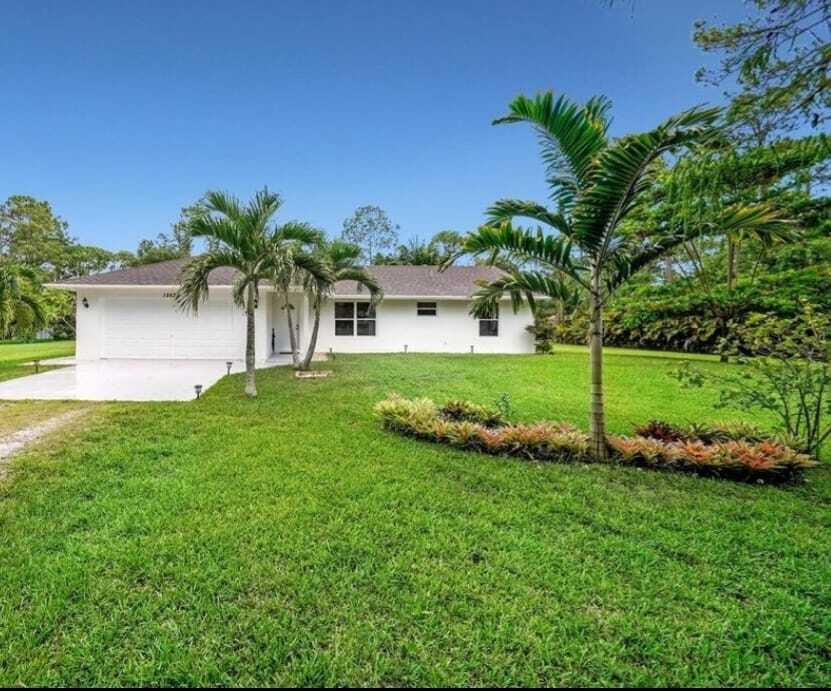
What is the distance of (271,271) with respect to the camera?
885 centimetres

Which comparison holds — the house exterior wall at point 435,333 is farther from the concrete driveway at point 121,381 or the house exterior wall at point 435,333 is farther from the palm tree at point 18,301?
the palm tree at point 18,301

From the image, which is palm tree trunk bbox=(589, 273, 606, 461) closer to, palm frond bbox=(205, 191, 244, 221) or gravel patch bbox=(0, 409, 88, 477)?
gravel patch bbox=(0, 409, 88, 477)

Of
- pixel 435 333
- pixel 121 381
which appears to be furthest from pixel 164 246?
pixel 121 381

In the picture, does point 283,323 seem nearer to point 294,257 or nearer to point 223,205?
point 294,257

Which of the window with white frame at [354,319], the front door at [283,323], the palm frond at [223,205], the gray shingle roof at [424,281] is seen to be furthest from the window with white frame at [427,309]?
the palm frond at [223,205]

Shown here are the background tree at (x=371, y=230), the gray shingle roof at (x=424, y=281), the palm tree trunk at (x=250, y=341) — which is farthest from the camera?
the background tree at (x=371, y=230)

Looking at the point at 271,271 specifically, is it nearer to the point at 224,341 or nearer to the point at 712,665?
the point at 224,341

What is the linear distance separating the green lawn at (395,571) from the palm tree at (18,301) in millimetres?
8504

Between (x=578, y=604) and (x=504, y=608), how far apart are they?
46cm

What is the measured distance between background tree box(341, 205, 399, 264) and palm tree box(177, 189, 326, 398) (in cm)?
2895

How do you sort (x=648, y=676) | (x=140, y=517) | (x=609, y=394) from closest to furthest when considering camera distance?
(x=648, y=676) < (x=140, y=517) < (x=609, y=394)

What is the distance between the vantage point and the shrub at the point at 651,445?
4699 mm

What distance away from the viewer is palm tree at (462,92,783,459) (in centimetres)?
423

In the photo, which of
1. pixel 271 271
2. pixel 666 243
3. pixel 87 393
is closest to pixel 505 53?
pixel 271 271
